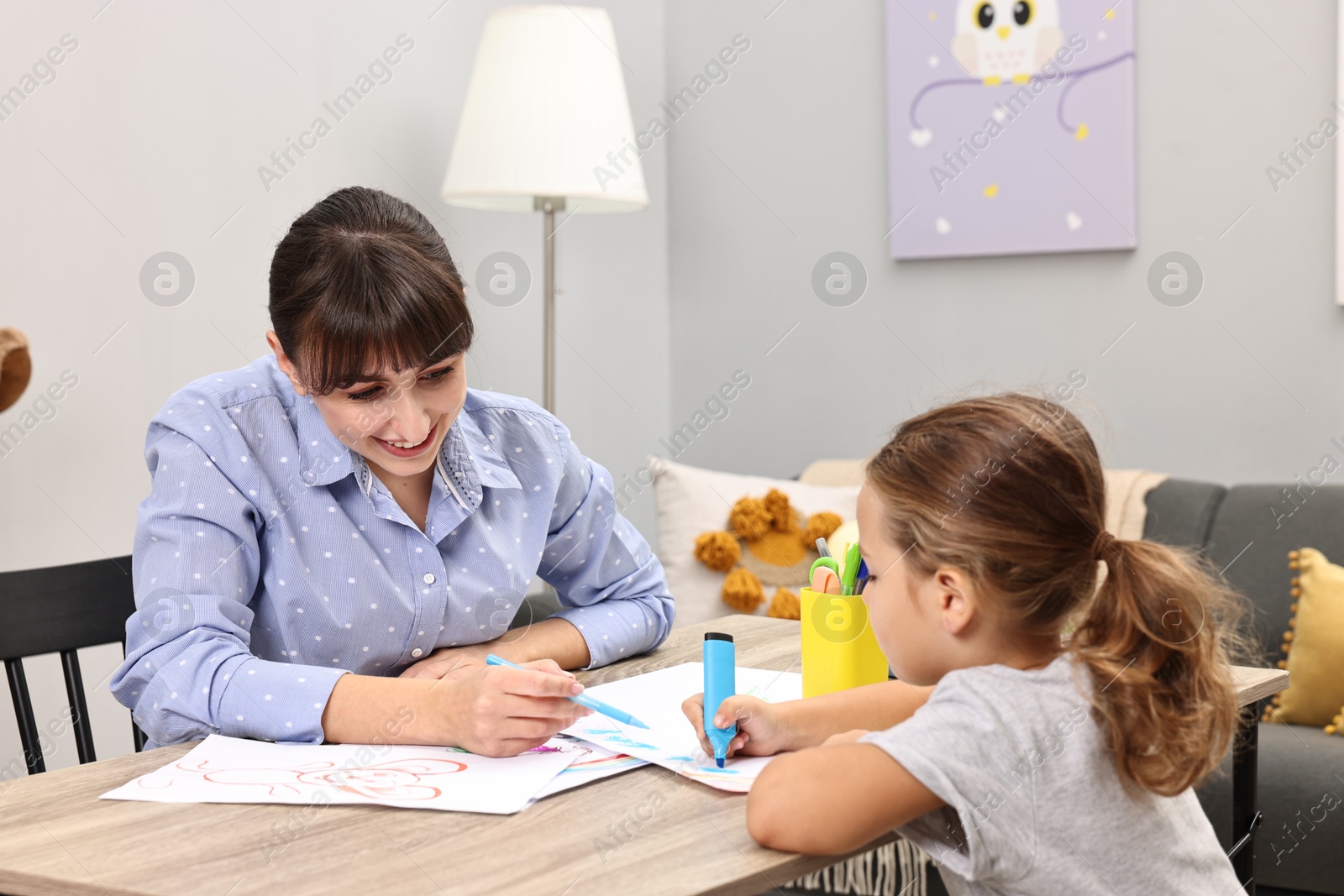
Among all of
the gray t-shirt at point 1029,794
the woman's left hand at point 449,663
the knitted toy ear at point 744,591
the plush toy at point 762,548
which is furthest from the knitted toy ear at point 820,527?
the gray t-shirt at point 1029,794

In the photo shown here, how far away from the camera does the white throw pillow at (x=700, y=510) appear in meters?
2.59

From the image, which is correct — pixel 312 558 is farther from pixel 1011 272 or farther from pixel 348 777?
pixel 1011 272

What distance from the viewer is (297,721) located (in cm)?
104

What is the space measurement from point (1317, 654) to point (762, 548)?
3.40 ft

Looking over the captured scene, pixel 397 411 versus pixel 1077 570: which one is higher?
pixel 397 411

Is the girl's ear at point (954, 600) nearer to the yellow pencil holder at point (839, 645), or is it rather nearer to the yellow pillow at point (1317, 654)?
the yellow pencil holder at point (839, 645)

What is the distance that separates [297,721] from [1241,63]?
2.33 m

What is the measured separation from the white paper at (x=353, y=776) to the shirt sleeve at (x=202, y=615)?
32 millimetres

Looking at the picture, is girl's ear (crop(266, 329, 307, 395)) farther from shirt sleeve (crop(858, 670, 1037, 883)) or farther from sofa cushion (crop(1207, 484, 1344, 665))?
sofa cushion (crop(1207, 484, 1344, 665))

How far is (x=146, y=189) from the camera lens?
214cm

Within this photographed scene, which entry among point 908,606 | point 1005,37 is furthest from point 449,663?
point 1005,37

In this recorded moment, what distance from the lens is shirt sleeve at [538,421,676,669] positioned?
141cm

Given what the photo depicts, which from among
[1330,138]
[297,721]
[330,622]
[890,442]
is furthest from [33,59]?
[1330,138]

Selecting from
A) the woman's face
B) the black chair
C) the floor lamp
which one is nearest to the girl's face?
the woman's face
